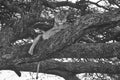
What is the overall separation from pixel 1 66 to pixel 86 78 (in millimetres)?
2416

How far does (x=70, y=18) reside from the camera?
4363mm

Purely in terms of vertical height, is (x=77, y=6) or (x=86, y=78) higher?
(x=77, y=6)

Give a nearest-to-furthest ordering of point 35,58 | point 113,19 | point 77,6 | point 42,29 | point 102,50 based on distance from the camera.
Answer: point 113,19, point 35,58, point 102,50, point 42,29, point 77,6

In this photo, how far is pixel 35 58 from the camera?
8.43 feet

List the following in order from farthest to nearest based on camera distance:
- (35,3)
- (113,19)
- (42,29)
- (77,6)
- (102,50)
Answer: (77,6) < (42,29) < (35,3) < (102,50) < (113,19)

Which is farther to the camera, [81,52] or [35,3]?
[35,3]

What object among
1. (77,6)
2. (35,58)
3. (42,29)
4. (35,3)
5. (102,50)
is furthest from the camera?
(77,6)

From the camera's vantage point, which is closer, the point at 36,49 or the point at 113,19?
the point at 113,19

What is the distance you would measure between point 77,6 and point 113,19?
2.55 m

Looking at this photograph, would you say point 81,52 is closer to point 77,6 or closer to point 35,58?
point 35,58

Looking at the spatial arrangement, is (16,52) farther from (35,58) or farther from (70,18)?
(70,18)

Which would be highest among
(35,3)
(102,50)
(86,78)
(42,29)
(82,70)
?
(35,3)

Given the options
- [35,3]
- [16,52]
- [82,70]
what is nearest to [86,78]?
[82,70]

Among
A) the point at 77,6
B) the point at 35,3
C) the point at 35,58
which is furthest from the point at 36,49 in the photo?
the point at 77,6
